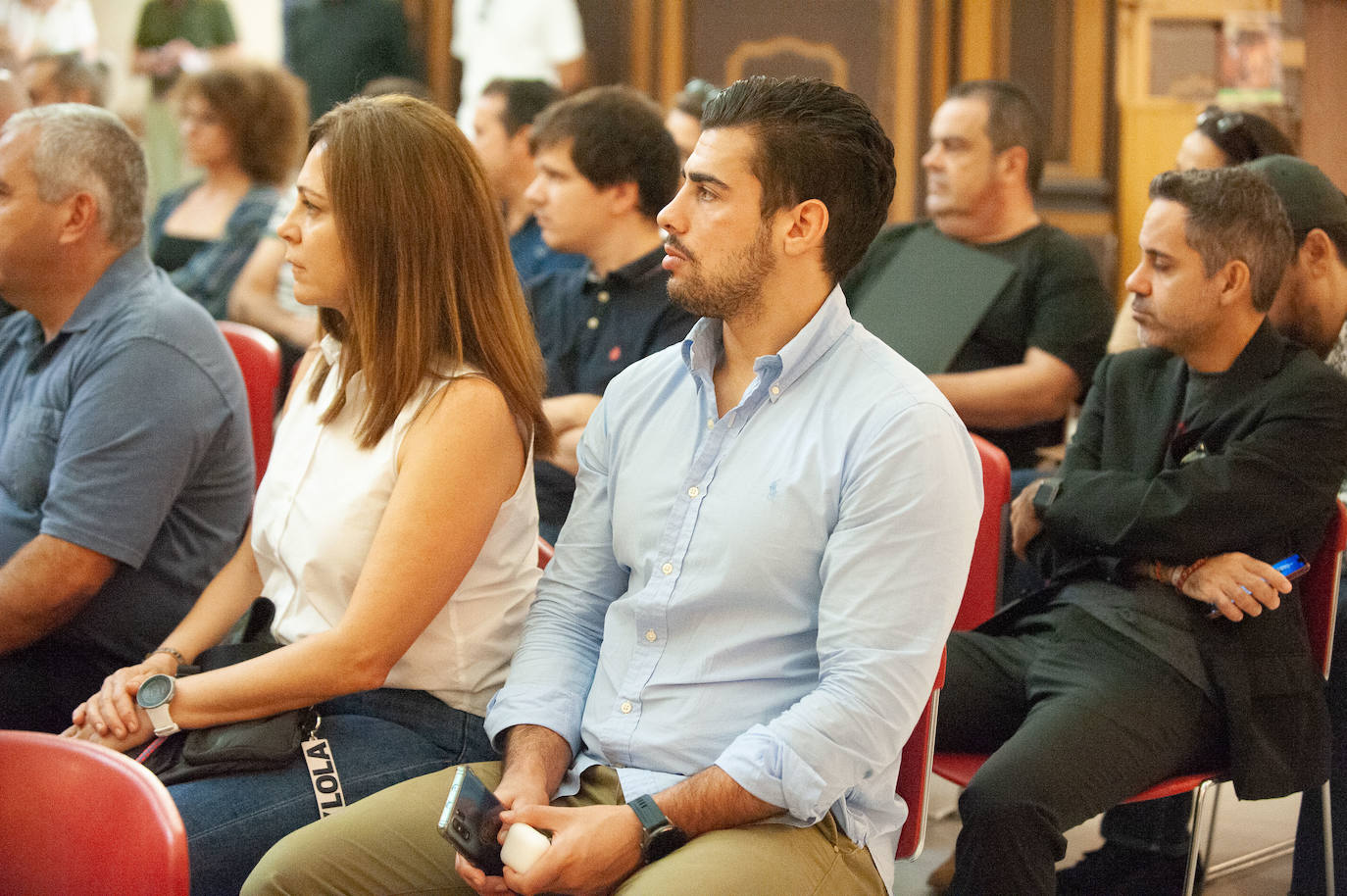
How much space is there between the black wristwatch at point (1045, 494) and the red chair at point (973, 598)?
6cm

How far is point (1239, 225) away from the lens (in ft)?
7.14

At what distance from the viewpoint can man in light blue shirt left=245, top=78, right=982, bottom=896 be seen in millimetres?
1471

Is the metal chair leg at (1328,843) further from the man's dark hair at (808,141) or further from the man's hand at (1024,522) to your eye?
the man's dark hair at (808,141)

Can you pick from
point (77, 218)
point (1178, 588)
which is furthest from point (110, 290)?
point (1178, 588)

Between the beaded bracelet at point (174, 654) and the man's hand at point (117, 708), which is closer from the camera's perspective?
the man's hand at point (117, 708)

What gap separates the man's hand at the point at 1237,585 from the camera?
2.03m

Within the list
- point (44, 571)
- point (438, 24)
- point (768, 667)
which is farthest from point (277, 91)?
point (768, 667)

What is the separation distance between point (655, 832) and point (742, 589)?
297 mm

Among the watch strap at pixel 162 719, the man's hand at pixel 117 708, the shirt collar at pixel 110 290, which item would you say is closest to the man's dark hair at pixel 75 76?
the shirt collar at pixel 110 290

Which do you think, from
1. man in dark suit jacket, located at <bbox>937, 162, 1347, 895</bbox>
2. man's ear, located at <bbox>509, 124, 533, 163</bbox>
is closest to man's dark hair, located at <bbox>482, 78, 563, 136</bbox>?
man's ear, located at <bbox>509, 124, 533, 163</bbox>

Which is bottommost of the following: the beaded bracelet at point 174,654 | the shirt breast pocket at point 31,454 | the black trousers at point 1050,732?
the black trousers at point 1050,732

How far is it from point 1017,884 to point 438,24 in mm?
5236

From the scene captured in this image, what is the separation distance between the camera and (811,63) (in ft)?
19.2

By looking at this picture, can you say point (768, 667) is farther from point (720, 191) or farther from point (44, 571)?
point (44, 571)
